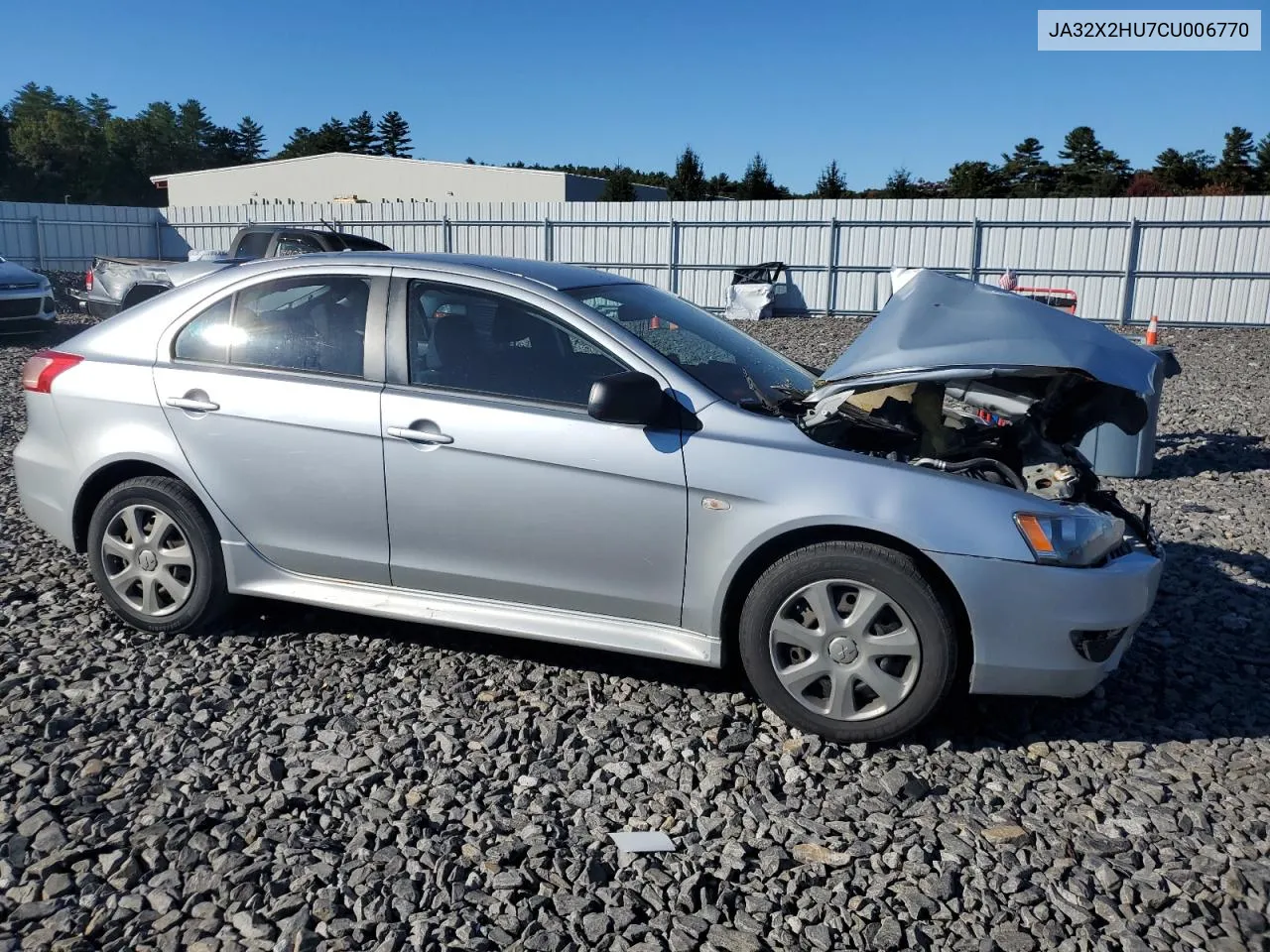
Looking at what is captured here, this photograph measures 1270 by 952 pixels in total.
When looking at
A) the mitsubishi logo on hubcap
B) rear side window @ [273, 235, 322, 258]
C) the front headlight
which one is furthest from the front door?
rear side window @ [273, 235, 322, 258]

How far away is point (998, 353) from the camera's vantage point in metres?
3.77

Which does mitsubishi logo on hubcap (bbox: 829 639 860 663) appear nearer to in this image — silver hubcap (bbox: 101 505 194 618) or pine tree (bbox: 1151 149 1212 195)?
silver hubcap (bbox: 101 505 194 618)

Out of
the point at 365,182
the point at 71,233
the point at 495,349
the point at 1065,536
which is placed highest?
the point at 365,182

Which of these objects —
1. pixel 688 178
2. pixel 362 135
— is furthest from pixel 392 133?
pixel 688 178

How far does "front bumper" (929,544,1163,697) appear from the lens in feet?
11.6

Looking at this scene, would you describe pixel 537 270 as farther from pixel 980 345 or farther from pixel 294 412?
pixel 980 345

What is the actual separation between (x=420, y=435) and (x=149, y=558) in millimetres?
1490

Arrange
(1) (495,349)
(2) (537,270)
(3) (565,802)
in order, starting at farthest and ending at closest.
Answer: (2) (537,270), (1) (495,349), (3) (565,802)

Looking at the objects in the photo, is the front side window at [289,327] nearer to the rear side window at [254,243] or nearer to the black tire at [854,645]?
the black tire at [854,645]

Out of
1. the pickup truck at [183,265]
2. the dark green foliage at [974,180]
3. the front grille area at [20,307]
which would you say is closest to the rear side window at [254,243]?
the pickup truck at [183,265]

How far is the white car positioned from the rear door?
1332 centimetres

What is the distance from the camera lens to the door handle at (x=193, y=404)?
4.39 m

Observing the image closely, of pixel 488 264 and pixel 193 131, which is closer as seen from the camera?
pixel 488 264

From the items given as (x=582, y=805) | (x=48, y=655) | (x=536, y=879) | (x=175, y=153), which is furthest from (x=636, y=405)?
(x=175, y=153)
